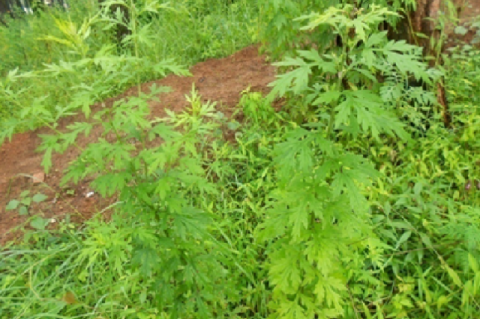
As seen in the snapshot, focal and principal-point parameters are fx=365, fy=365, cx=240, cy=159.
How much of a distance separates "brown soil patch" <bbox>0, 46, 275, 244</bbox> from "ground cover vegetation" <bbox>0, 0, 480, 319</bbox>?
193 mm

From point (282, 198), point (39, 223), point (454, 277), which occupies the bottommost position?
point (454, 277)

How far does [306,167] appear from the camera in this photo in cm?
149

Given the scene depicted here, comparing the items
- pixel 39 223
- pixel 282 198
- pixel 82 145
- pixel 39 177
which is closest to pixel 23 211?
pixel 39 223

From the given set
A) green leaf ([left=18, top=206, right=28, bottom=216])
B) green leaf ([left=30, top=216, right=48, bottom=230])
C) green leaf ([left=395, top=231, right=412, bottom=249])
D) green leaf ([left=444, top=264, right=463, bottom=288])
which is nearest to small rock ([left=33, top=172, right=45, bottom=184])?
green leaf ([left=18, top=206, right=28, bottom=216])

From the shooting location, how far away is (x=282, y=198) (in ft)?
5.83

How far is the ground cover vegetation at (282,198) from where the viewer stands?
158 cm

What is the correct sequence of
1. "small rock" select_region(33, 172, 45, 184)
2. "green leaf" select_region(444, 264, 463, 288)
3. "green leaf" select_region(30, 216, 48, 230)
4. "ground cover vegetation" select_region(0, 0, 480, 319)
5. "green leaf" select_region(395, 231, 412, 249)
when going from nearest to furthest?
"ground cover vegetation" select_region(0, 0, 480, 319) < "green leaf" select_region(444, 264, 463, 288) < "green leaf" select_region(395, 231, 412, 249) < "green leaf" select_region(30, 216, 48, 230) < "small rock" select_region(33, 172, 45, 184)

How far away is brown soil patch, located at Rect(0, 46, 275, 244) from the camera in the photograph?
10.5ft

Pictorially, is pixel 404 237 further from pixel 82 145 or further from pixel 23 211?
pixel 82 145

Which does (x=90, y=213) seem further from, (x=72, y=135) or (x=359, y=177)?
(x=359, y=177)

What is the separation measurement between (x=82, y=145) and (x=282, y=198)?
288 cm

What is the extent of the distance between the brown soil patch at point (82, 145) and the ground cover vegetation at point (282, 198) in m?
0.19

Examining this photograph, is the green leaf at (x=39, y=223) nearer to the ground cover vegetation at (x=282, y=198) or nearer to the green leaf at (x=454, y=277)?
the ground cover vegetation at (x=282, y=198)

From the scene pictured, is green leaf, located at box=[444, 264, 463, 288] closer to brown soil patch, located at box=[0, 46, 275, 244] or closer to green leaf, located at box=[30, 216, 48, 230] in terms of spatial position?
brown soil patch, located at box=[0, 46, 275, 244]
